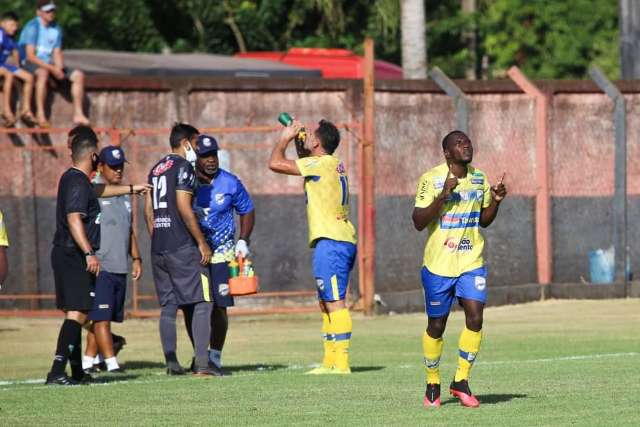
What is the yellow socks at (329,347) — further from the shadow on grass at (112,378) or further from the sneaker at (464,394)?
the sneaker at (464,394)

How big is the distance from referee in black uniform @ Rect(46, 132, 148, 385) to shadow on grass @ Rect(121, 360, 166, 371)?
6.79ft

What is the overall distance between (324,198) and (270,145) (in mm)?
7294

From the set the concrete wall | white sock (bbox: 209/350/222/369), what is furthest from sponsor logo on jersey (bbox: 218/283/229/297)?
the concrete wall

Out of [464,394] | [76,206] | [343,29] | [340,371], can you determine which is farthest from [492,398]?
[343,29]

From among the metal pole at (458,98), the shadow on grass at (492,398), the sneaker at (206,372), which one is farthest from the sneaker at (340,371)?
the metal pole at (458,98)

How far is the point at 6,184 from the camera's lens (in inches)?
807

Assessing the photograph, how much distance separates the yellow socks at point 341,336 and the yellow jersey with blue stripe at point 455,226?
2.62 m

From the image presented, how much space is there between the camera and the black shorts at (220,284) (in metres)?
13.3

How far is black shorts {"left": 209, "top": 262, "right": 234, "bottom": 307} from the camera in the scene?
1334cm

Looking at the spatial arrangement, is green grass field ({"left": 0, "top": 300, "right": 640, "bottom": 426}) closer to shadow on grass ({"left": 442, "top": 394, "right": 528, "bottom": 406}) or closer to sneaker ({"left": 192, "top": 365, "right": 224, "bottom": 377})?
shadow on grass ({"left": 442, "top": 394, "right": 528, "bottom": 406})

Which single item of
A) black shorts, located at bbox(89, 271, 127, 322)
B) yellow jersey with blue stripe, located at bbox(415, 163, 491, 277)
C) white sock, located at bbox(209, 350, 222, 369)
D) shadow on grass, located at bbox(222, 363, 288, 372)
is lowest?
shadow on grass, located at bbox(222, 363, 288, 372)

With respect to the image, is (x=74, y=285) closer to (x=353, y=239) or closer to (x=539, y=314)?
(x=353, y=239)

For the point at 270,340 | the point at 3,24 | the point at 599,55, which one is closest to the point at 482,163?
the point at 270,340

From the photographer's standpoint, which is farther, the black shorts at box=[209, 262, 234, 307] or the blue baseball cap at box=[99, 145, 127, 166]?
the blue baseball cap at box=[99, 145, 127, 166]
